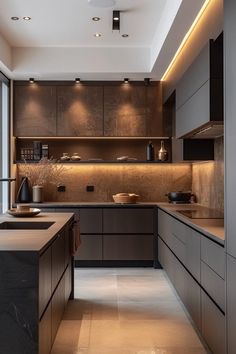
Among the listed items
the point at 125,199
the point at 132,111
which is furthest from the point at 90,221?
the point at 132,111

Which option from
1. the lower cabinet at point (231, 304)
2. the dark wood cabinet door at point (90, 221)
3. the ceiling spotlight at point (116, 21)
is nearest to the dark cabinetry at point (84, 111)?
the dark wood cabinet door at point (90, 221)

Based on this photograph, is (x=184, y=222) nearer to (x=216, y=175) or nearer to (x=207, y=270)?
(x=207, y=270)

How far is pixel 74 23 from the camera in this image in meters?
4.97

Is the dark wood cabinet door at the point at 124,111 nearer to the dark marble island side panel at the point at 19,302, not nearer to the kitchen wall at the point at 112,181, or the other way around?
the kitchen wall at the point at 112,181

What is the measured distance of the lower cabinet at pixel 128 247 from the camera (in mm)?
5961

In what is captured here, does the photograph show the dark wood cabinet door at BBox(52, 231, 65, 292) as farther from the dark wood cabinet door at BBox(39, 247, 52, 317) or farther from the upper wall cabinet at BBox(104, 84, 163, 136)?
the upper wall cabinet at BBox(104, 84, 163, 136)

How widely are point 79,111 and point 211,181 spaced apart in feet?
7.23

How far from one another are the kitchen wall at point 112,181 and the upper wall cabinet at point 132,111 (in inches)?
23.2

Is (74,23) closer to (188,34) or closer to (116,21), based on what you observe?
(116,21)

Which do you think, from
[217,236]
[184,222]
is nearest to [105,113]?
[184,222]

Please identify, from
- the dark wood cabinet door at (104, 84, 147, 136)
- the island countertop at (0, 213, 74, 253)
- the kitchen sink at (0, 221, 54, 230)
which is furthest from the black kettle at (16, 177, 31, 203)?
the island countertop at (0, 213, 74, 253)

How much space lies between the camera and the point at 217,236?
268cm

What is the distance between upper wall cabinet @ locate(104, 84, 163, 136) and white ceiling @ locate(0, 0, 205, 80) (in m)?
0.25

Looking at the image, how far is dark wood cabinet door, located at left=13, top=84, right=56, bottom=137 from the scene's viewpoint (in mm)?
6309
